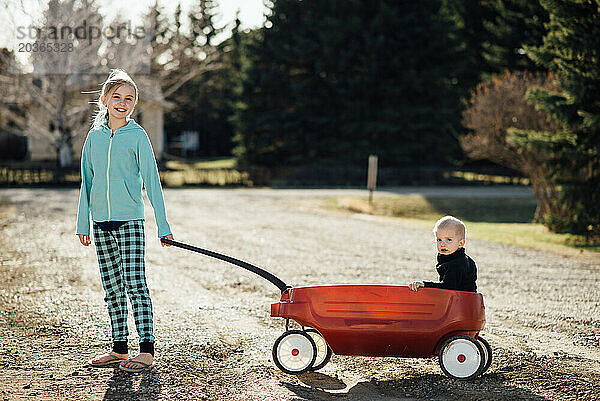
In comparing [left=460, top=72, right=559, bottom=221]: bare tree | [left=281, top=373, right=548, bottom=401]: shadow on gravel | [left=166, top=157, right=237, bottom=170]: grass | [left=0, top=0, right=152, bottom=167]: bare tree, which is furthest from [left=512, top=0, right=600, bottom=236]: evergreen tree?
[left=166, top=157, right=237, bottom=170]: grass

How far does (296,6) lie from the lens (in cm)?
3603

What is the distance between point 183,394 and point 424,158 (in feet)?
105

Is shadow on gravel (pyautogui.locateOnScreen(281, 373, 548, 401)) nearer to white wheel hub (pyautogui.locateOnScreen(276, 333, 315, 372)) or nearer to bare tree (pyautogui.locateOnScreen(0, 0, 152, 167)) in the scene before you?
white wheel hub (pyautogui.locateOnScreen(276, 333, 315, 372))

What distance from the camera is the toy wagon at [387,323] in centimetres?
465

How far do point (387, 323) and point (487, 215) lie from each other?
17.3 m

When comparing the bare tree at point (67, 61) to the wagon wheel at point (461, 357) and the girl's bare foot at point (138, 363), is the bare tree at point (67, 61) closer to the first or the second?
the girl's bare foot at point (138, 363)

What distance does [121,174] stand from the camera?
4707mm

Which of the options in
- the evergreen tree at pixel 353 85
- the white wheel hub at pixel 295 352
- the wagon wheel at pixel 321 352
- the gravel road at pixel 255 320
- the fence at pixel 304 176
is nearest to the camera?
the gravel road at pixel 255 320

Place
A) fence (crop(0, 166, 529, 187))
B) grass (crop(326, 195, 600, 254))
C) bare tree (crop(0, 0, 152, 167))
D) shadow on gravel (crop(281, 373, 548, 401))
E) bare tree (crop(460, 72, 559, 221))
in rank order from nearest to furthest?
shadow on gravel (crop(281, 373, 548, 401)) < grass (crop(326, 195, 600, 254)) < bare tree (crop(460, 72, 559, 221)) < bare tree (crop(0, 0, 152, 167)) < fence (crop(0, 166, 529, 187))

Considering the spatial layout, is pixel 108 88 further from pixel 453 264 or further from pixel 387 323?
pixel 453 264

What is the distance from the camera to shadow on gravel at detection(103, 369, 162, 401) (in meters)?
4.19

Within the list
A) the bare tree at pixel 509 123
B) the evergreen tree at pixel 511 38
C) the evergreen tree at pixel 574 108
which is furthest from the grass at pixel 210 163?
the evergreen tree at pixel 574 108

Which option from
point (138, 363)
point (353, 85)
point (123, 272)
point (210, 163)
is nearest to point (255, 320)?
point (138, 363)

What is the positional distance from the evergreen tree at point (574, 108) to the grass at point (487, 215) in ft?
1.75
